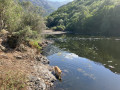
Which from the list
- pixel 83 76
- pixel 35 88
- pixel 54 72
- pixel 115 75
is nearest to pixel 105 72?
pixel 115 75

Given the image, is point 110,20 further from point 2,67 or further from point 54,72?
point 2,67

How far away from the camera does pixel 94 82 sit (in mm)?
18281

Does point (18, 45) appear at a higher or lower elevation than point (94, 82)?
higher

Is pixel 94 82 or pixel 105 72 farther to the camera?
pixel 105 72

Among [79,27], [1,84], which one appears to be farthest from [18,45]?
[79,27]

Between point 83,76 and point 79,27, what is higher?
point 79,27

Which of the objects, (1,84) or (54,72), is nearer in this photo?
(1,84)

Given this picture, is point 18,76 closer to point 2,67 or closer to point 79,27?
point 2,67

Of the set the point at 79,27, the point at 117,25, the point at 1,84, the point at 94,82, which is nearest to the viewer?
the point at 1,84

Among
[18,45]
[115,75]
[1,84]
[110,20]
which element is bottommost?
[115,75]

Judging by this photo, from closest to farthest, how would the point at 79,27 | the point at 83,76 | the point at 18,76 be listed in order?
the point at 18,76, the point at 83,76, the point at 79,27

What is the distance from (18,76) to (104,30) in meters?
82.8

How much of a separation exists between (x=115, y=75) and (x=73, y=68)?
7277 mm

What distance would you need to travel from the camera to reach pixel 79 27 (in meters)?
115
